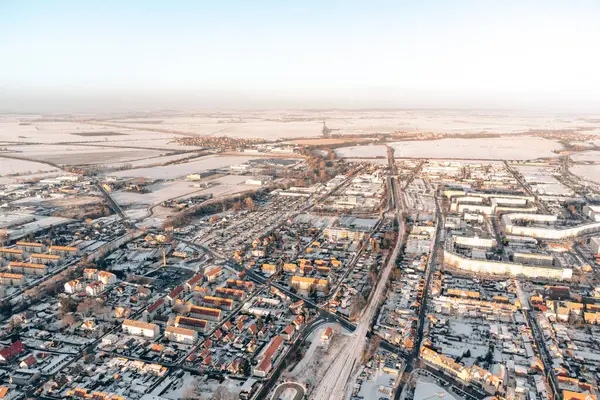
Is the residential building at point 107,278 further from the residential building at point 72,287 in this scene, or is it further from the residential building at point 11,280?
the residential building at point 11,280

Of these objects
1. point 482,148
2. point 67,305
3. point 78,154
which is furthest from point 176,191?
point 482,148

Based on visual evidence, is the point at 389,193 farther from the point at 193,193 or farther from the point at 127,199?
the point at 127,199

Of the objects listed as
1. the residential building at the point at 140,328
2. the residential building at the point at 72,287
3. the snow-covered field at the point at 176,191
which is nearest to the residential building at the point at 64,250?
the residential building at the point at 72,287

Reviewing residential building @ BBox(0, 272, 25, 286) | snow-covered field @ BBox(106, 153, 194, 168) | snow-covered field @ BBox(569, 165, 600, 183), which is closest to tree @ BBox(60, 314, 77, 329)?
residential building @ BBox(0, 272, 25, 286)

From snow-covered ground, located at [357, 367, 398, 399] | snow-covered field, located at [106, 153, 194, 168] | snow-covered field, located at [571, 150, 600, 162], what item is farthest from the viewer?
snow-covered field, located at [571, 150, 600, 162]

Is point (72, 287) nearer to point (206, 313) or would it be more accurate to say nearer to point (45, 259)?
point (45, 259)

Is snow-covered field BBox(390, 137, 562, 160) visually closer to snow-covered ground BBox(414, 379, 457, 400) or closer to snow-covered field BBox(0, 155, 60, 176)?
snow-covered field BBox(0, 155, 60, 176)

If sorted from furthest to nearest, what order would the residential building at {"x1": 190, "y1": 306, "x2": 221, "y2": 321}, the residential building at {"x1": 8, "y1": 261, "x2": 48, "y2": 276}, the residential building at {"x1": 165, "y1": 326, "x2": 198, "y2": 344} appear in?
the residential building at {"x1": 8, "y1": 261, "x2": 48, "y2": 276} < the residential building at {"x1": 190, "y1": 306, "x2": 221, "y2": 321} < the residential building at {"x1": 165, "y1": 326, "x2": 198, "y2": 344}

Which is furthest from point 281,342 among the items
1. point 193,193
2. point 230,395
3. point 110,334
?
point 193,193
